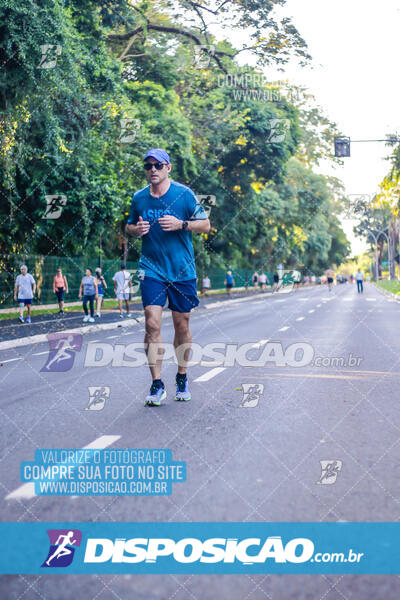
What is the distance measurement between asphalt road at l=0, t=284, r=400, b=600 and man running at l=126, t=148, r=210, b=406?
2.93ft

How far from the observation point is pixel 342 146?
24047 millimetres

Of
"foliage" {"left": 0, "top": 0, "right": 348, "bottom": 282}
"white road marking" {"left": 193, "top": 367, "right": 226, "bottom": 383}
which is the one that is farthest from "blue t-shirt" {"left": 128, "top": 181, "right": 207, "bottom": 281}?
"foliage" {"left": 0, "top": 0, "right": 348, "bottom": 282}

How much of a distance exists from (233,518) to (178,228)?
303cm

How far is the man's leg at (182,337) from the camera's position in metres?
6.51

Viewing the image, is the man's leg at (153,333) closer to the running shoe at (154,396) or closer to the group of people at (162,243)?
the group of people at (162,243)

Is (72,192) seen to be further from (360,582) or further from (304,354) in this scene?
(360,582)

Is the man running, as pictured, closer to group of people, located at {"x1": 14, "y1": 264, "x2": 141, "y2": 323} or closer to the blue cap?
the blue cap

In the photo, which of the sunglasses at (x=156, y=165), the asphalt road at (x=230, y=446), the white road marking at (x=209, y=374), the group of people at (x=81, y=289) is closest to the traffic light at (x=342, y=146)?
the group of people at (x=81, y=289)

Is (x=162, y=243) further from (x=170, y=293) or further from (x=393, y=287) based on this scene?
(x=393, y=287)

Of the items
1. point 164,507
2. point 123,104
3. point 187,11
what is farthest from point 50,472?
point 187,11

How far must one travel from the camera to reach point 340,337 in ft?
47.6

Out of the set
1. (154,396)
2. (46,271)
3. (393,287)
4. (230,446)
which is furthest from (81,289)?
(393,287)

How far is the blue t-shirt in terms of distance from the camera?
627 centimetres

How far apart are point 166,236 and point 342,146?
18.9 meters
